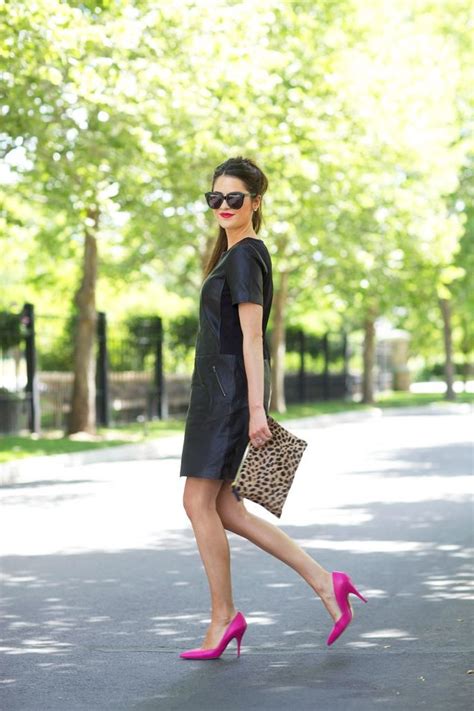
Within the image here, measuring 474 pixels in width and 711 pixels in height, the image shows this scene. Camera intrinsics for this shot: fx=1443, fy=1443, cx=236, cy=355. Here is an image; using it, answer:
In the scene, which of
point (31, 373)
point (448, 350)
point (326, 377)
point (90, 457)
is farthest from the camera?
point (448, 350)

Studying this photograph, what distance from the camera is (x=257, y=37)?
20.1 metres

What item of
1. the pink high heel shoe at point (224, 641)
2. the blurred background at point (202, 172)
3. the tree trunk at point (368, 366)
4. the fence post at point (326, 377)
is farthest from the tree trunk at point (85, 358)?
the fence post at point (326, 377)

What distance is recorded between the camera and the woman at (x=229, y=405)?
6172 millimetres

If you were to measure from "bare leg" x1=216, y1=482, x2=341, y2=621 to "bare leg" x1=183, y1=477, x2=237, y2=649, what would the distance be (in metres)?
0.08

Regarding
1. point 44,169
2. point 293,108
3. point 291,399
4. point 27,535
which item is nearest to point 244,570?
point 27,535

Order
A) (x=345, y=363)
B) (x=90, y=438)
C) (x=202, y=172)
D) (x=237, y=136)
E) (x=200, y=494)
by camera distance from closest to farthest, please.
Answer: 1. (x=200, y=494)
2. (x=237, y=136)
3. (x=202, y=172)
4. (x=90, y=438)
5. (x=345, y=363)

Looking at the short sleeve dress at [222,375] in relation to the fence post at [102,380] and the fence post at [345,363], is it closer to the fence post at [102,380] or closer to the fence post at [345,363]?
the fence post at [102,380]

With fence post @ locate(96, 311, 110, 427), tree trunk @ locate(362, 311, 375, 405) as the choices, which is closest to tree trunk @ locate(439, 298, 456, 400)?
tree trunk @ locate(362, 311, 375, 405)

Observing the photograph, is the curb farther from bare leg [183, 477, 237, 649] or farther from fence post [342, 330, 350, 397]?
fence post [342, 330, 350, 397]

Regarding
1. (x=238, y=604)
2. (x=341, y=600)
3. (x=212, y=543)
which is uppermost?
(x=212, y=543)

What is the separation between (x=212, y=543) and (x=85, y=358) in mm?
18504

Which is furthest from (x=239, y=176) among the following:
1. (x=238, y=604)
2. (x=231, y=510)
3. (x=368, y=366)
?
(x=368, y=366)

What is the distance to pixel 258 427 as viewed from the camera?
241 inches

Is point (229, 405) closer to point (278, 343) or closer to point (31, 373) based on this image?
point (31, 373)
